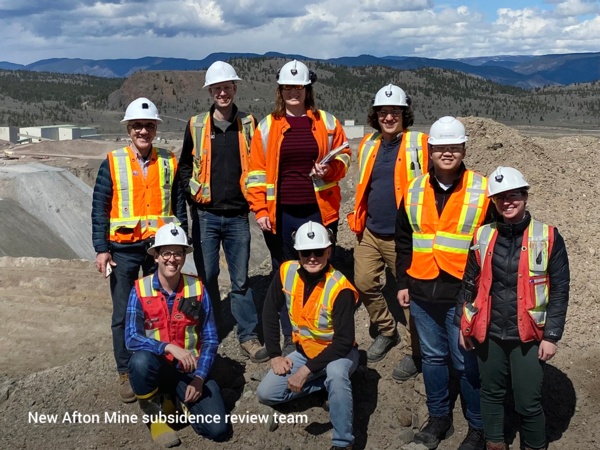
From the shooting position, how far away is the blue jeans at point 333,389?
14.7ft

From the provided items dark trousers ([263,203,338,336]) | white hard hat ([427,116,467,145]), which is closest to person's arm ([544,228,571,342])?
white hard hat ([427,116,467,145])

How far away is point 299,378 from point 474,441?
1270 mm

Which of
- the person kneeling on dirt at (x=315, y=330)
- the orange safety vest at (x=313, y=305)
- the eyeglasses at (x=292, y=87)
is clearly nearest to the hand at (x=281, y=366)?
the person kneeling on dirt at (x=315, y=330)

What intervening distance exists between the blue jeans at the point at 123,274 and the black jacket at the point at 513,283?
2709 mm

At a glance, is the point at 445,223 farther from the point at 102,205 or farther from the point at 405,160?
the point at 102,205

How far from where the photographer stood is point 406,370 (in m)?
5.42

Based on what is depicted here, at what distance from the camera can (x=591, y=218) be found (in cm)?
725

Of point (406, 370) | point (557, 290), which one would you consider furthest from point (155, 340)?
point (557, 290)

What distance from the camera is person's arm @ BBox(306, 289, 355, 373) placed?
4.57 m

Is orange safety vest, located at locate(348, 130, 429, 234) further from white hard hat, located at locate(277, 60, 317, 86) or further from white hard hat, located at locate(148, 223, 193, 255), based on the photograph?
white hard hat, located at locate(148, 223, 193, 255)

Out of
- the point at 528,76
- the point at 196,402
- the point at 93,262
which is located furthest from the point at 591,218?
the point at 528,76

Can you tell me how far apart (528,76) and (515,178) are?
185610 mm

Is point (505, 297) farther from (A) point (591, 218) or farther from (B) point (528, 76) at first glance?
(B) point (528, 76)

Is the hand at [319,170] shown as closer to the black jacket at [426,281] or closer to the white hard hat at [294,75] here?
the white hard hat at [294,75]
